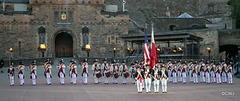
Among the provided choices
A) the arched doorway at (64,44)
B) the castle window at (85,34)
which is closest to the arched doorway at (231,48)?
the castle window at (85,34)

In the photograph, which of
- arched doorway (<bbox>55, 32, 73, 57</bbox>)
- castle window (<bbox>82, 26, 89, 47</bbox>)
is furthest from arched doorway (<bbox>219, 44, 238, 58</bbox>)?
arched doorway (<bbox>55, 32, 73, 57</bbox>)

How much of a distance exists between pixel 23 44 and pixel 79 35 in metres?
7.70

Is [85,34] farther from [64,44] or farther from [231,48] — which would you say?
[231,48]

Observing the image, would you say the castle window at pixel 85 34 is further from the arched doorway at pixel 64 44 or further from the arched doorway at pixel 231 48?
the arched doorway at pixel 231 48

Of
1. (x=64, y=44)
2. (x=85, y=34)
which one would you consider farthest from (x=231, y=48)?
(x=64, y=44)

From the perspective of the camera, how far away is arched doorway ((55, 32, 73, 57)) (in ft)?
154

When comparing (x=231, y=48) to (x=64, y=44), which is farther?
(x=231, y=48)

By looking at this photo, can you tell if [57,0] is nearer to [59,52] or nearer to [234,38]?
[59,52]

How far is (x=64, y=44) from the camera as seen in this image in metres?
47.2

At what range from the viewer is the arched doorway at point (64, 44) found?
4684 centimetres

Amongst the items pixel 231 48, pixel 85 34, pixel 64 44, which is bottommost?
pixel 231 48

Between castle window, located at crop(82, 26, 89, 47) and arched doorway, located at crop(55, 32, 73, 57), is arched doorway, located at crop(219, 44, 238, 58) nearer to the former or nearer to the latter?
castle window, located at crop(82, 26, 89, 47)

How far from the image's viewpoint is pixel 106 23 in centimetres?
4600

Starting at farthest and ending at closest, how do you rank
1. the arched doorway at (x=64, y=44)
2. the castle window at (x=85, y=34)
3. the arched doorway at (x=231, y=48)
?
1. the arched doorway at (x=231, y=48)
2. the arched doorway at (x=64, y=44)
3. the castle window at (x=85, y=34)
